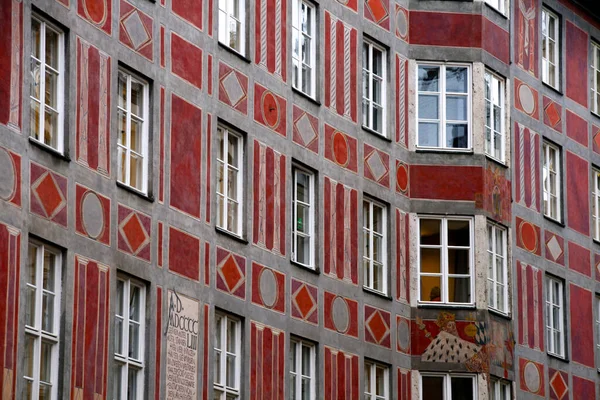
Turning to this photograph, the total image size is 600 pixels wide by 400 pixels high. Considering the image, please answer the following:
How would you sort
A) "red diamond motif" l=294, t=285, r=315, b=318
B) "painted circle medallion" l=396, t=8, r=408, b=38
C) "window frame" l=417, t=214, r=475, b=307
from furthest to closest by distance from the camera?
"painted circle medallion" l=396, t=8, r=408, b=38 → "window frame" l=417, t=214, r=475, b=307 → "red diamond motif" l=294, t=285, r=315, b=318

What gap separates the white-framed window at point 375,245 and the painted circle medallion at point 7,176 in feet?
36.9

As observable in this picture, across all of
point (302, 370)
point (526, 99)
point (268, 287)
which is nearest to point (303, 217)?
point (268, 287)

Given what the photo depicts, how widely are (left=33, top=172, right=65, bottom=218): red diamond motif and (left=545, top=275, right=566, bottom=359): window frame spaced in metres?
16.0

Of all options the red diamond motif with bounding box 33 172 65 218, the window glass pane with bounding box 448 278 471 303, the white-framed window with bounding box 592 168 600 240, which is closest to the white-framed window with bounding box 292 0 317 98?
the window glass pane with bounding box 448 278 471 303

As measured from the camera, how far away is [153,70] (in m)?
32.9

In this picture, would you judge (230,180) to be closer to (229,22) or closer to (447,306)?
(229,22)

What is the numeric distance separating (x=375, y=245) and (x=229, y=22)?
6.07 m

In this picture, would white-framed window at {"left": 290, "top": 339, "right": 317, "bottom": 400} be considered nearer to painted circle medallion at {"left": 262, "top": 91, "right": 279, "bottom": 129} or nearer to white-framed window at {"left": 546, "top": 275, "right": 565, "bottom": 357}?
painted circle medallion at {"left": 262, "top": 91, "right": 279, "bottom": 129}

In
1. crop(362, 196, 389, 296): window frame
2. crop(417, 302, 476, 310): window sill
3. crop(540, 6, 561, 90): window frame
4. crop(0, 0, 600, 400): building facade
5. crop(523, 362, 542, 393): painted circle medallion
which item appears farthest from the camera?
crop(540, 6, 561, 90): window frame

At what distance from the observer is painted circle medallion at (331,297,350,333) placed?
37375 mm

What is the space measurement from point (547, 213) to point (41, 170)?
55.3 ft

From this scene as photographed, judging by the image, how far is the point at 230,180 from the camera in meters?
35.1

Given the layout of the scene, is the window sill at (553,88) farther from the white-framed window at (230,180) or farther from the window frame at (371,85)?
the white-framed window at (230,180)

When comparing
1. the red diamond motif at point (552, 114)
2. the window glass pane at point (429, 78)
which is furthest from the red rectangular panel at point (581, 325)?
the window glass pane at point (429, 78)
